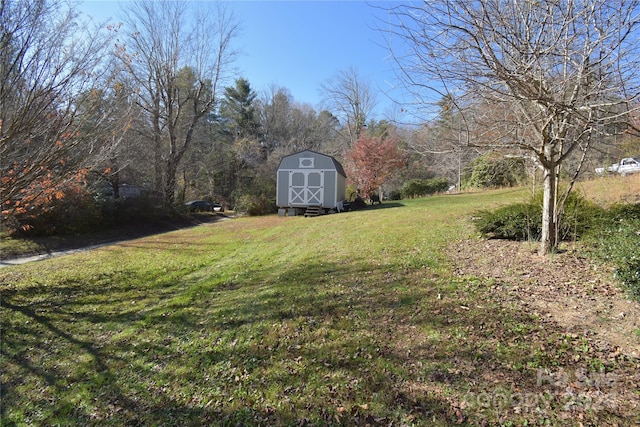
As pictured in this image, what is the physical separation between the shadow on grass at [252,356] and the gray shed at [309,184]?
39.6 feet

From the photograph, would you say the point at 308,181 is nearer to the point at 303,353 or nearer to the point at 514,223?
the point at 514,223

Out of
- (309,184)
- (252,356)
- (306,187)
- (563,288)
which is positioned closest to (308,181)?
(309,184)

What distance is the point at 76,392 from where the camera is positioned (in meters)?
3.20

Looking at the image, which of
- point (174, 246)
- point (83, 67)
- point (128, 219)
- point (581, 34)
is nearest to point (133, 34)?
point (128, 219)

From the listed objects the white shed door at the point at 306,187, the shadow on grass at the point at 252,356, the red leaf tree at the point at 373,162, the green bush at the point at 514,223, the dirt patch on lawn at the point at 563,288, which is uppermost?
the red leaf tree at the point at 373,162

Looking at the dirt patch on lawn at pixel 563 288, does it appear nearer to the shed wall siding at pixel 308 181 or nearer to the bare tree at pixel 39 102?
the bare tree at pixel 39 102

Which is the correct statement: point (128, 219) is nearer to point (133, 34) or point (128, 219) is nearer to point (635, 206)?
point (133, 34)

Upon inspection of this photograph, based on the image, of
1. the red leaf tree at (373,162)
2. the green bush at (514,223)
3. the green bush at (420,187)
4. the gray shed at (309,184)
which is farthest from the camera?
the green bush at (420,187)

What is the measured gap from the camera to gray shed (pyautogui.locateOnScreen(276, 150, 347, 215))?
17312mm

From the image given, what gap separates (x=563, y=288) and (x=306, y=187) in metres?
14.4

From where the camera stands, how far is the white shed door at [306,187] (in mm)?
17391

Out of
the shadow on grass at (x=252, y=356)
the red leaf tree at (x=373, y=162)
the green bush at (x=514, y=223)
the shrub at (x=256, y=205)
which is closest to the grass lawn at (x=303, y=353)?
the shadow on grass at (x=252, y=356)

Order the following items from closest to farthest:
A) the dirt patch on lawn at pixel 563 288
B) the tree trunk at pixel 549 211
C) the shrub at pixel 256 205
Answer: the dirt patch on lawn at pixel 563 288 < the tree trunk at pixel 549 211 < the shrub at pixel 256 205

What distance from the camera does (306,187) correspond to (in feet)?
57.6
